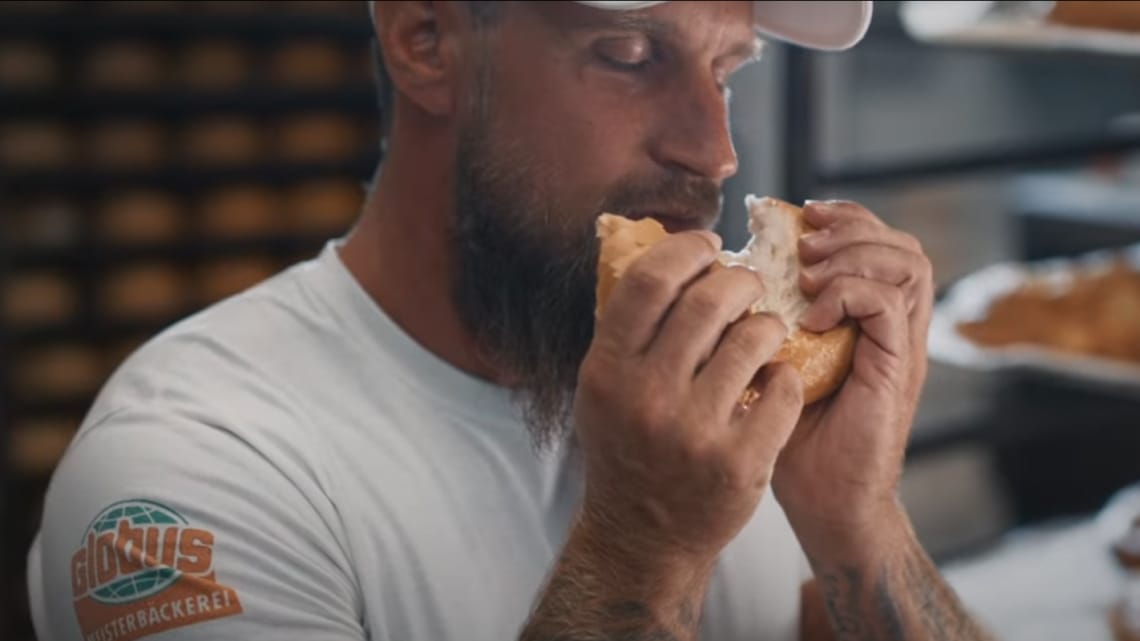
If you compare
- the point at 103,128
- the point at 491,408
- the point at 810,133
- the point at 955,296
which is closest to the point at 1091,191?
the point at 955,296

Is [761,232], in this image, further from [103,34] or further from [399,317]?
[103,34]

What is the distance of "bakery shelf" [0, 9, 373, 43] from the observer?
3693mm

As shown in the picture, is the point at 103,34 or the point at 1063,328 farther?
the point at 103,34

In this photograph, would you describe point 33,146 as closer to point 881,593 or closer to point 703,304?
point 881,593

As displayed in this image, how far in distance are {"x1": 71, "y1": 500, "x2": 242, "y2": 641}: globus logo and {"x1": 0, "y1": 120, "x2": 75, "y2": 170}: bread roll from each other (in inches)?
107

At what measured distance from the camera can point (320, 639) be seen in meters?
1.29

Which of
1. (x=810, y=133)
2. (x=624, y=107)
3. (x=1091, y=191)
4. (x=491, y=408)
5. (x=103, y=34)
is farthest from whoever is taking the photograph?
(x=1091, y=191)

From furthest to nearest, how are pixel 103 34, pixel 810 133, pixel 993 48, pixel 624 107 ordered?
pixel 103 34 < pixel 810 133 < pixel 993 48 < pixel 624 107

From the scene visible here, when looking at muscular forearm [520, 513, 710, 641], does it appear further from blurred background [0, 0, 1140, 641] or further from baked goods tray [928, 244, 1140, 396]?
blurred background [0, 0, 1140, 641]

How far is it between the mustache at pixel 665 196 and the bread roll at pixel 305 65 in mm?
2885

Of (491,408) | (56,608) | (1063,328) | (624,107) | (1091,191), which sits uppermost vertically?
(624,107)

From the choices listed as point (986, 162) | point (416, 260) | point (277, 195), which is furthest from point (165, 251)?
point (416, 260)

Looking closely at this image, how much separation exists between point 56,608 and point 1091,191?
3.98m

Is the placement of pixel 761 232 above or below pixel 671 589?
above
